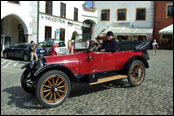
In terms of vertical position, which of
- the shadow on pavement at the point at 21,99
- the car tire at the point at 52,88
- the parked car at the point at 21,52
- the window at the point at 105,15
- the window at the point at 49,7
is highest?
the window at the point at 105,15

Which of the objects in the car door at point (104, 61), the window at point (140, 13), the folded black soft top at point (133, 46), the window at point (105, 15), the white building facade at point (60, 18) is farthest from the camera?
the window at point (105, 15)

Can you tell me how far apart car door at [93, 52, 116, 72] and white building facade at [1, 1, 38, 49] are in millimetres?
16114

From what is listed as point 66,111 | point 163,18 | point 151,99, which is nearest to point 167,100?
point 151,99

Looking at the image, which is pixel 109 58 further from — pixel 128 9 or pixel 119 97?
pixel 128 9

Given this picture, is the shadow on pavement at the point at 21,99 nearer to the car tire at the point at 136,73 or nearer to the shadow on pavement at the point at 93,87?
the shadow on pavement at the point at 93,87

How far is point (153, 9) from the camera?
29.5m

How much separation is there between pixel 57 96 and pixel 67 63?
0.82 meters

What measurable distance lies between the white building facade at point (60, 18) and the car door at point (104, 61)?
55.5ft

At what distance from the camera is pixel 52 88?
4.31 metres

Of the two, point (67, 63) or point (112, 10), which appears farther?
point (112, 10)

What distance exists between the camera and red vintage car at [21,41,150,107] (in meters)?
4.21

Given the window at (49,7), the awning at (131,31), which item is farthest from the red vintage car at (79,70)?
the awning at (131,31)

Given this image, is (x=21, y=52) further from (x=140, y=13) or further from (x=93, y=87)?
(x=140, y=13)

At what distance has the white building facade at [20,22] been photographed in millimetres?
19647
